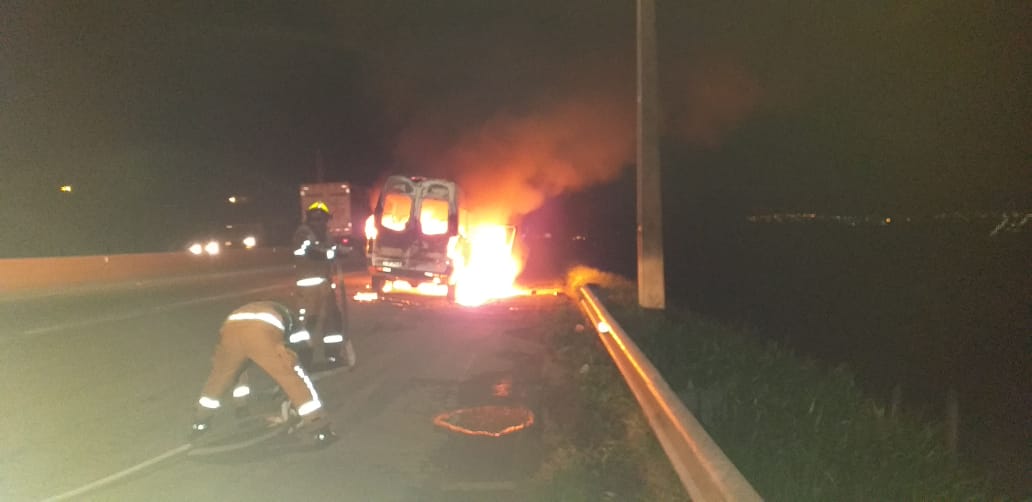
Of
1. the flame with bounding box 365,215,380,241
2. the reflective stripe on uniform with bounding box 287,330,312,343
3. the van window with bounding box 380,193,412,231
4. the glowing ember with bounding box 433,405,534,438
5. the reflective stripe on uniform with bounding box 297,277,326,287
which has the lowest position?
the glowing ember with bounding box 433,405,534,438

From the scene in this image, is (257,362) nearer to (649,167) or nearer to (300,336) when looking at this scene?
(300,336)

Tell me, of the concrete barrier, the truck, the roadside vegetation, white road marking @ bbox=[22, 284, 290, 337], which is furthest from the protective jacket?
the truck

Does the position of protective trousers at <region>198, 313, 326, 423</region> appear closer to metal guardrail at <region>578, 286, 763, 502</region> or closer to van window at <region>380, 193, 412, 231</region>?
metal guardrail at <region>578, 286, 763, 502</region>

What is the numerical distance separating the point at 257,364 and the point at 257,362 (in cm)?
5

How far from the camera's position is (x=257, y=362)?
270 inches

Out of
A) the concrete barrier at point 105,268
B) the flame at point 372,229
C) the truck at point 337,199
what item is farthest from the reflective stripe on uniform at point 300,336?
the truck at point 337,199

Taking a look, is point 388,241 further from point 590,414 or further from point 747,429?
point 747,429

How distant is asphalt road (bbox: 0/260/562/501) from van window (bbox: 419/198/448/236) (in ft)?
10.8

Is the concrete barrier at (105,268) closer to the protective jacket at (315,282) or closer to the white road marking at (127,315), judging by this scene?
the white road marking at (127,315)

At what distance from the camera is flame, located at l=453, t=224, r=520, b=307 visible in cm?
2103

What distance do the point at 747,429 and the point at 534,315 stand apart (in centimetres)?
1001

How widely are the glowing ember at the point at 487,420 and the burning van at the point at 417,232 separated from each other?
10795 millimetres

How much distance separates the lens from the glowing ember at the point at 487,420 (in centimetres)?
757

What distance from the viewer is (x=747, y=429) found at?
6.69m
